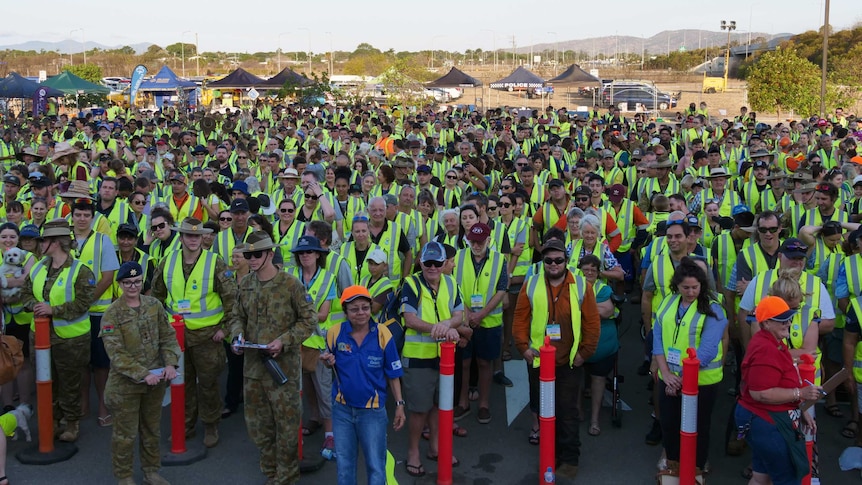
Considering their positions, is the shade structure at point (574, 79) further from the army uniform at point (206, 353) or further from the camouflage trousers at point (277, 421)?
the camouflage trousers at point (277, 421)

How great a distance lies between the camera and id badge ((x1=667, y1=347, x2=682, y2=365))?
5977 mm

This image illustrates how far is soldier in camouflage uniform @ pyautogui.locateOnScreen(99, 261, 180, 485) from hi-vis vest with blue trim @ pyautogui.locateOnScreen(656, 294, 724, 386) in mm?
3580

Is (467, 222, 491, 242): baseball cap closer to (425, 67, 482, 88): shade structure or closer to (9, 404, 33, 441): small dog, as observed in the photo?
→ (9, 404, 33, 441): small dog

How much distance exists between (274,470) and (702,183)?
23.2 ft

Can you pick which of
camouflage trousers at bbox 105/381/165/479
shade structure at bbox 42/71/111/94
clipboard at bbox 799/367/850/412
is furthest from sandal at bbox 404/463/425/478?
shade structure at bbox 42/71/111/94

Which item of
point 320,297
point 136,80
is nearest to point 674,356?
point 320,297

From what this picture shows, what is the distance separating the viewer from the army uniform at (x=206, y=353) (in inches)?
273

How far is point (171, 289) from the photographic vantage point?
22.7 ft

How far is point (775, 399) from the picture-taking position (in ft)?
16.3

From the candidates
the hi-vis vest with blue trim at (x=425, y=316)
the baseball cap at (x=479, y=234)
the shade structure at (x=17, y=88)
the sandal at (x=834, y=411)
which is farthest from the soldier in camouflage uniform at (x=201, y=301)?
the shade structure at (x=17, y=88)

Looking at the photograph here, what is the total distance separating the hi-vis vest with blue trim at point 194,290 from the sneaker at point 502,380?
304 cm

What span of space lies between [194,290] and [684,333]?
3.85 metres

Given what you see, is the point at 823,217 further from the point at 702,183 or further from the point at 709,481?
the point at 709,481

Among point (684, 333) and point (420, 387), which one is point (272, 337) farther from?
point (684, 333)
